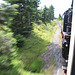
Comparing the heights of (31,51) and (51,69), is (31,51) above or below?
above

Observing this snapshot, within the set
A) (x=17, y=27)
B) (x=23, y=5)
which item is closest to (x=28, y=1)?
(x=23, y=5)

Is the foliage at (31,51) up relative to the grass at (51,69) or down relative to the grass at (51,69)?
up

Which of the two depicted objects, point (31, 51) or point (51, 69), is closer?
point (51, 69)

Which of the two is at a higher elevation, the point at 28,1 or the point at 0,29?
the point at 28,1

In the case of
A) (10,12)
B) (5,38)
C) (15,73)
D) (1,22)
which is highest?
(10,12)

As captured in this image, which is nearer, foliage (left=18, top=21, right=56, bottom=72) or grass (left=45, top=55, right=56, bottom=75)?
grass (left=45, top=55, right=56, bottom=75)

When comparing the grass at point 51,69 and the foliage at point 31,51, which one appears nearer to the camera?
the grass at point 51,69

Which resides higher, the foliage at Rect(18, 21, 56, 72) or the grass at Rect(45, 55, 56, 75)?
the foliage at Rect(18, 21, 56, 72)

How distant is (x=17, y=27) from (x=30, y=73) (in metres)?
5.90

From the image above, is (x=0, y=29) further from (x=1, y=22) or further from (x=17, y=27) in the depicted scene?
(x=17, y=27)

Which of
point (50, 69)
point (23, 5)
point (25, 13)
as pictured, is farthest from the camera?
point (23, 5)

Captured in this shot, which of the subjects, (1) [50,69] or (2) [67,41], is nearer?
(2) [67,41]

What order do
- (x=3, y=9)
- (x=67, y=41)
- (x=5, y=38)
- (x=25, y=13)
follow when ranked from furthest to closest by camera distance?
1. (x=25, y=13)
2. (x=67, y=41)
3. (x=5, y=38)
4. (x=3, y=9)

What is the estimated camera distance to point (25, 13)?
9484mm
